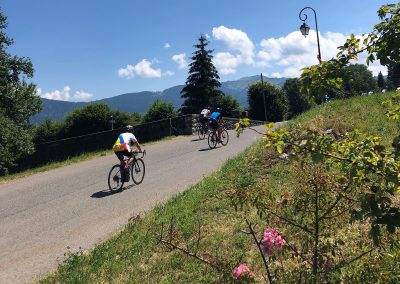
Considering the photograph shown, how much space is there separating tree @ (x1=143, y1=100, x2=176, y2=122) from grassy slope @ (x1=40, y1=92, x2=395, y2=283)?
30179 millimetres

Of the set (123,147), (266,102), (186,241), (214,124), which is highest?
(266,102)

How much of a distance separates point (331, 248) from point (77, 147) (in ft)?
70.9

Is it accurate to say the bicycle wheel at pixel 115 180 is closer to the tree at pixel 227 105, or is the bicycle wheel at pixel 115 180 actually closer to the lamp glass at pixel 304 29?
the lamp glass at pixel 304 29

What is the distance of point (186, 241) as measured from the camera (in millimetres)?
6324

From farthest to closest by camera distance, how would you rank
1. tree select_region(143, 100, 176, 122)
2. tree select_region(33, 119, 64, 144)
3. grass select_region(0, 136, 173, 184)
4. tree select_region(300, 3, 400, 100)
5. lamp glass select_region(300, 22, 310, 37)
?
tree select_region(33, 119, 64, 144), tree select_region(143, 100, 176, 122), lamp glass select_region(300, 22, 310, 37), grass select_region(0, 136, 173, 184), tree select_region(300, 3, 400, 100)

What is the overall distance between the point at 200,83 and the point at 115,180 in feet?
179

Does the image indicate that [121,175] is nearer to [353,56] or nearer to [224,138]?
[224,138]

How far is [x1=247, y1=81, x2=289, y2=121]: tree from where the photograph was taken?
187ft

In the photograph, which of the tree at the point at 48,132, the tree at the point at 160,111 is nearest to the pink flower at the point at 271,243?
the tree at the point at 160,111

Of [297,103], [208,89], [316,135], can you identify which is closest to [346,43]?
[316,135]

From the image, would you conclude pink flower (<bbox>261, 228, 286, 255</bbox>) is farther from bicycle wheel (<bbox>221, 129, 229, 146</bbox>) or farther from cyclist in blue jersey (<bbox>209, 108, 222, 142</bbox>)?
bicycle wheel (<bbox>221, 129, 229, 146</bbox>)

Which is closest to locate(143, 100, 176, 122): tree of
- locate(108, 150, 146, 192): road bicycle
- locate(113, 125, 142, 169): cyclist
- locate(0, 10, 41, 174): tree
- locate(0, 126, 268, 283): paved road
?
locate(0, 10, 41, 174): tree

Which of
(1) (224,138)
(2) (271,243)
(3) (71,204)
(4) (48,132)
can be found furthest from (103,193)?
(4) (48,132)

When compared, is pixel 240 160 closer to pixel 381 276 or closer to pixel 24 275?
pixel 24 275
